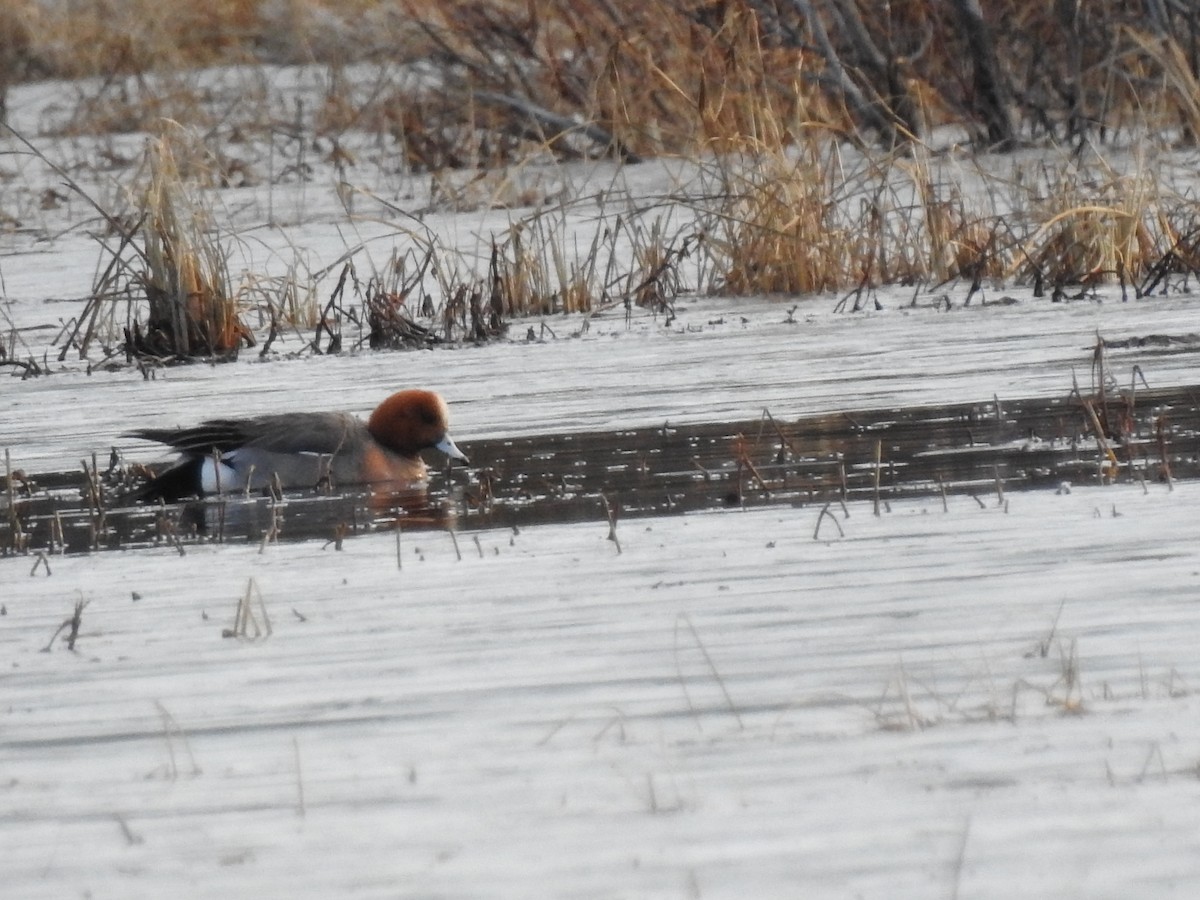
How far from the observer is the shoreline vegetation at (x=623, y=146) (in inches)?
390

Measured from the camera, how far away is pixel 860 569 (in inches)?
171

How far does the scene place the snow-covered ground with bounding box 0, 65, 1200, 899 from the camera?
2689mm

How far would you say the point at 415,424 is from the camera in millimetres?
6652

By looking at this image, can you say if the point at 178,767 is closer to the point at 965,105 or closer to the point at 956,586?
the point at 956,586

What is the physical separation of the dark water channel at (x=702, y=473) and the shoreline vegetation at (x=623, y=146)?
2.86 m

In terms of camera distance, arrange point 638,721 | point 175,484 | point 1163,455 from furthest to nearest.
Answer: point 175,484
point 1163,455
point 638,721

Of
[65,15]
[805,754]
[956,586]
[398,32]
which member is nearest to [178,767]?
[805,754]

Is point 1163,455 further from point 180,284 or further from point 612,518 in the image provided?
point 180,284

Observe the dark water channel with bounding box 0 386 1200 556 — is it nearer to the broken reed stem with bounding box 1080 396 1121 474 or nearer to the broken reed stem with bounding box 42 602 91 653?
the broken reed stem with bounding box 1080 396 1121 474

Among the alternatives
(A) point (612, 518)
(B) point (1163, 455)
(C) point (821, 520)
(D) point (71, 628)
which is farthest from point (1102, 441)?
(D) point (71, 628)

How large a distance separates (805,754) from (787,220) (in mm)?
7636

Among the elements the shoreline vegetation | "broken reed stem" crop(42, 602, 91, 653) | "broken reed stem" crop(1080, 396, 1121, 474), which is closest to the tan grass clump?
the shoreline vegetation

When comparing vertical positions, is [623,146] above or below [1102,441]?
above

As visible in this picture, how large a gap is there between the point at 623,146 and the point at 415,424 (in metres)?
9.93
